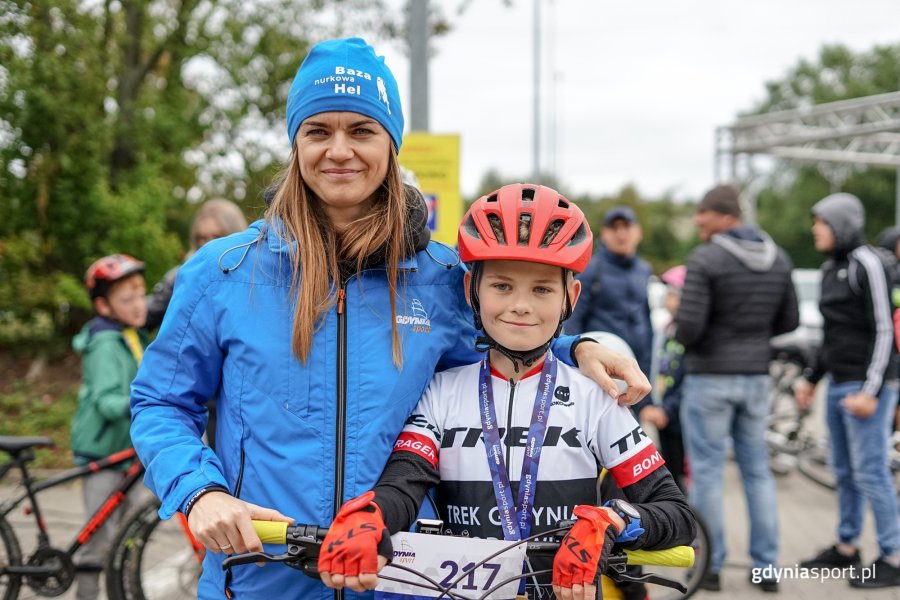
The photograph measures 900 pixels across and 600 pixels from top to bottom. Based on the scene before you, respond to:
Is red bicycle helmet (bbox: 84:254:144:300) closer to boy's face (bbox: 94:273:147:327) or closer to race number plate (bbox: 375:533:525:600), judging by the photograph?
boy's face (bbox: 94:273:147:327)

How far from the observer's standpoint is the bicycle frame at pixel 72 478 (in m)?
4.19

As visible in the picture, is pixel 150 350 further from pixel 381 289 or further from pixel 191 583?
pixel 191 583

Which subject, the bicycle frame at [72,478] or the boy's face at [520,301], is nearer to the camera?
the boy's face at [520,301]

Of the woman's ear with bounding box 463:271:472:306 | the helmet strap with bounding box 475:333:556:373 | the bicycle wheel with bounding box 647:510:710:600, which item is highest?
the woman's ear with bounding box 463:271:472:306

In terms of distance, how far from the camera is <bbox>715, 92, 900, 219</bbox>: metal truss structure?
19453 mm

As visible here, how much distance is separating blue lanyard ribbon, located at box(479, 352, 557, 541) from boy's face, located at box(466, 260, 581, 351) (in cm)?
17

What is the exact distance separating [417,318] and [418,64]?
14.1 feet

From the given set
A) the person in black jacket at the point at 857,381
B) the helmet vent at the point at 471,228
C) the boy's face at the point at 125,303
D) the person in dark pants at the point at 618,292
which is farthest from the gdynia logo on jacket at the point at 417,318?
the person in black jacket at the point at 857,381

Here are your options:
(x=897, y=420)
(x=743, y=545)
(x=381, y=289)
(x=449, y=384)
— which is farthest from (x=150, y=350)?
(x=897, y=420)

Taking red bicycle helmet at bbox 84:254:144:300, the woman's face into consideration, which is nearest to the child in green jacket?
red bicycle helmet at bbox 84:254:144:300

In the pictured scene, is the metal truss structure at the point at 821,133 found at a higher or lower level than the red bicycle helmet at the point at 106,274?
higher

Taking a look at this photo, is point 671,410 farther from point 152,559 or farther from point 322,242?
point 322,242

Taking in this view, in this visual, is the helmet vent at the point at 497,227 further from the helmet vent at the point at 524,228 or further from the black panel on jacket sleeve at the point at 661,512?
the black panel on jacket sleeve at the point at 661,512

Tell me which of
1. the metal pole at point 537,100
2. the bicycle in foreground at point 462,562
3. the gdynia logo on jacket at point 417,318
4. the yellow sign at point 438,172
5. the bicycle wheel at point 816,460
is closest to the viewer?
the bicycle in foreground at point 462,562
